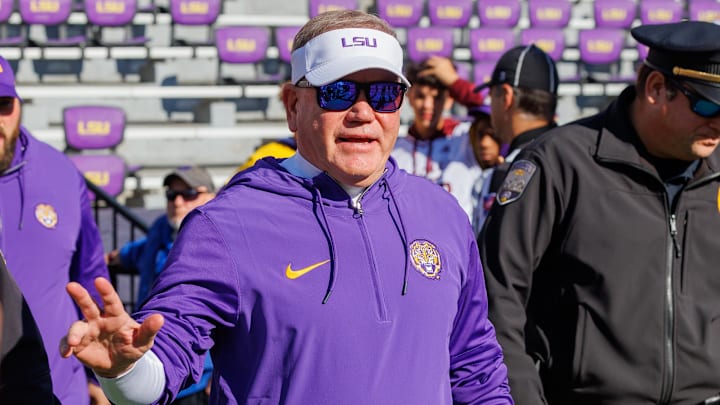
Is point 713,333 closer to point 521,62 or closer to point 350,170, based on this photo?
point 350,170

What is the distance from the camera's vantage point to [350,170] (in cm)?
210

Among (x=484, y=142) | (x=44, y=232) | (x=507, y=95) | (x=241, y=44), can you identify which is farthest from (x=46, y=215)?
(x=241, y=44)

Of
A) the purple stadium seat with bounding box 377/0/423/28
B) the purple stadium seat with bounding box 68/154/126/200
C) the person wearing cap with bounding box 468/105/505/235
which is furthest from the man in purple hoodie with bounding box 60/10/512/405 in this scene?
the purple stadium seat with bounding box 377/0/423/28

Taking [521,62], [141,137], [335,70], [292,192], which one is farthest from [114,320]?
[141,137]

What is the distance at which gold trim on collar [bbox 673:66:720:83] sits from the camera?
2.79m

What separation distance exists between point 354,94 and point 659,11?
16754 millimetres

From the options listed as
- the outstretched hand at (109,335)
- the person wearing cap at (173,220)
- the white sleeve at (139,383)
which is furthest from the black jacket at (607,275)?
the person wearing cap at (173,220)

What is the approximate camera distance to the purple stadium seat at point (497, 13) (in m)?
17.0

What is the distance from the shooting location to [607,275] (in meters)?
2.80

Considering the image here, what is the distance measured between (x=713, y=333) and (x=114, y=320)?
180 centimetres

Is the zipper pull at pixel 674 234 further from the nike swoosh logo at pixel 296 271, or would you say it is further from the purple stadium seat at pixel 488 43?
the purple stadium seat at pixel 488 43

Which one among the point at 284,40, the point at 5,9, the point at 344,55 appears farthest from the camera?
the point at 284,40

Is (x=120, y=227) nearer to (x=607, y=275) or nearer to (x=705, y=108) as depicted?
(x=607, y=275)

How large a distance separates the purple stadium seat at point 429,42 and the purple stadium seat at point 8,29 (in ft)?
18.1
